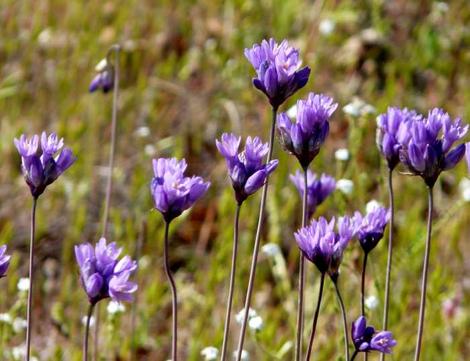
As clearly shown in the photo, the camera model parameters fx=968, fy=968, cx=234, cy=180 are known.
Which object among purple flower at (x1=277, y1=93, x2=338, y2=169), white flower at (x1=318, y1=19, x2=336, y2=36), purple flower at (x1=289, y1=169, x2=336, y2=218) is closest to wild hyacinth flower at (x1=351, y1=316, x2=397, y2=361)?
purple flower at (x1=277, y1=93, x2=338, y2=169)

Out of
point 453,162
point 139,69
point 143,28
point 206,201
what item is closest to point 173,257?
point 206,201

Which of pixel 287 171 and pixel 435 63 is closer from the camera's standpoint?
pixel 287 171

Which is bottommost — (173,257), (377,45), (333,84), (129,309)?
(129,309)

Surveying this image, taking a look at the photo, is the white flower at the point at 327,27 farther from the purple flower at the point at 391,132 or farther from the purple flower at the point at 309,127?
the purple flower at the point at 309,127

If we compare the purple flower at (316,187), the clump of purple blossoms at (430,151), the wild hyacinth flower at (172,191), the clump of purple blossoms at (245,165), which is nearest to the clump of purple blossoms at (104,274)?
the wild hyacinth flower at (172,191)

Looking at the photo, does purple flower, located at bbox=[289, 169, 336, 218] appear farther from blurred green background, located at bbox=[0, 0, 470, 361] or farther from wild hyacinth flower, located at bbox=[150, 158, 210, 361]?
wild hyacinth flower, located at bbox=[150, 158, 210, 361]

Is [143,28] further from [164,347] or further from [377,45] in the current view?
[164,347]
